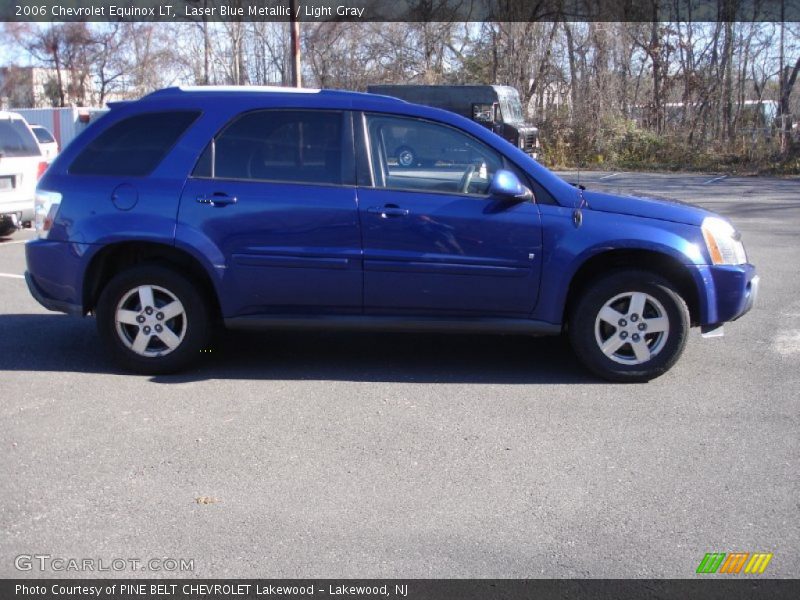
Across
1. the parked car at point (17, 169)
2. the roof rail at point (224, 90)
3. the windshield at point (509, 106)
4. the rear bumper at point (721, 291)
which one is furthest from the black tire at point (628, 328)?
the windshield at point (509, 106)

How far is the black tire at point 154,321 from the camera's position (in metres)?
6.10

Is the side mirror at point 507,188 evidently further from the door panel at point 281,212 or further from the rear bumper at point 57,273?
the rear bumper at point 57,273

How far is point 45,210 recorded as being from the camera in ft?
20.4

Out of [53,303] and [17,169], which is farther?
[17,169]

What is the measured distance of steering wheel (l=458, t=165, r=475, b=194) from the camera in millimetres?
5973

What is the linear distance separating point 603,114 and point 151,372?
2933 centimetres

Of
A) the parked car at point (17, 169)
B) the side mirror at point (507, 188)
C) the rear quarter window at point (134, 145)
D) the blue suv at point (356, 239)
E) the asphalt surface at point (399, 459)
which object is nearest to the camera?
the asphalt surface at point (399, 459)

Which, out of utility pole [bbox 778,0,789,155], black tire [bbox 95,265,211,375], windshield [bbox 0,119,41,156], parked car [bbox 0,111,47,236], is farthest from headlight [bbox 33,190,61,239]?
utility pole [bbox 778,0,789,155]

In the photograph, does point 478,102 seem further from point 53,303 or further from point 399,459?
point 399,459

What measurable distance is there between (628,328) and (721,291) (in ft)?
2.13

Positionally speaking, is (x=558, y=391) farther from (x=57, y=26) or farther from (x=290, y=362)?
(x=57, y=26)

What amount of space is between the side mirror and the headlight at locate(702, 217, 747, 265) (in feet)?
3.97

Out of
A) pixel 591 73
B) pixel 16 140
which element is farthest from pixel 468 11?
pixel 16 140

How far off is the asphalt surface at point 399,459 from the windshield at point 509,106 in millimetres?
21223
